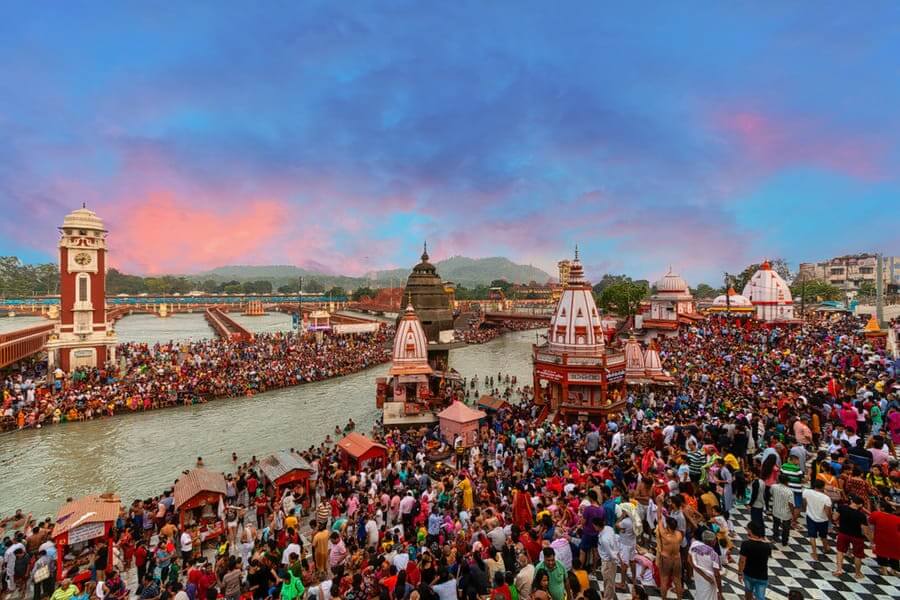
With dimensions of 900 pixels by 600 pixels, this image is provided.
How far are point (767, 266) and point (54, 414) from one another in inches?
2101

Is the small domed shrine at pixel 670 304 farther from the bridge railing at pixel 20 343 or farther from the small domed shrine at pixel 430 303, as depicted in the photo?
the bridge railing at pixel 20 343

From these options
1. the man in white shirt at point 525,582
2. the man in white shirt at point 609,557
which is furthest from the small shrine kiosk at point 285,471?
the man in white shirt at point 609,557

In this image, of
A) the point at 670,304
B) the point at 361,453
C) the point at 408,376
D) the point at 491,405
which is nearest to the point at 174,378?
the point at 408,376

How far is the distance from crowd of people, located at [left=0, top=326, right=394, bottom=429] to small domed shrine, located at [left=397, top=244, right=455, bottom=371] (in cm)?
759

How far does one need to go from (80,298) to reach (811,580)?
117 ft

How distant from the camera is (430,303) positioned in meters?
32.6

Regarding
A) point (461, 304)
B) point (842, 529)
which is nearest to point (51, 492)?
point (842, 529)

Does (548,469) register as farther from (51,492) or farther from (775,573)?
(51,492)

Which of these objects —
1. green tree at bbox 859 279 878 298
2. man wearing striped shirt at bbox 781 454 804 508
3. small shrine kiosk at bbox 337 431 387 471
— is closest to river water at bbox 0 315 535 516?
small shrine kiosk at bbox 337 431 387 471

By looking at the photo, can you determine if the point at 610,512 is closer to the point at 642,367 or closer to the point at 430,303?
the point at 642,367

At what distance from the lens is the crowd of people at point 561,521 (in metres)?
6.24

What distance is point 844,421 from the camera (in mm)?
10422

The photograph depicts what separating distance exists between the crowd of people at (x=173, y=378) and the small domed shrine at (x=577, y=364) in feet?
58.9

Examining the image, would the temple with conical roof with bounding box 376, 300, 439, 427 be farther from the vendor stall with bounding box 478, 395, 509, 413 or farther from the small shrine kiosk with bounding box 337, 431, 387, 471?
the small shrine kiosk with bounding box 337, 431, 387, 471
